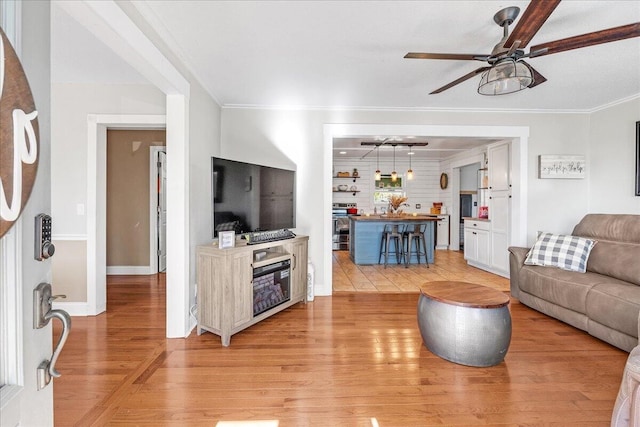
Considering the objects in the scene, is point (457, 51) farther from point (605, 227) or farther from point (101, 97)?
point (101, 97)

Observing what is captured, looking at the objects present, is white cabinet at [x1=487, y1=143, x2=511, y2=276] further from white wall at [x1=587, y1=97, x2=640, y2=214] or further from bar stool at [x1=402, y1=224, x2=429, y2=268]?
bar stool at [x1=402, y1=224, x2=429, y2=268]

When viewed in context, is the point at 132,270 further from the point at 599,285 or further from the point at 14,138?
the point at 599,285

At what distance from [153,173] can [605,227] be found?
6.11m

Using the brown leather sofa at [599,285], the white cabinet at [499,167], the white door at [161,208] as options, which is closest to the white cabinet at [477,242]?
the white cabinet at [499,167]

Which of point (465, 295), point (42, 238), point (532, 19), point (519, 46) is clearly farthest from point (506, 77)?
point (42, 238)

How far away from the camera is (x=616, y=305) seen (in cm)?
246

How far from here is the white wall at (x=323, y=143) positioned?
396cm

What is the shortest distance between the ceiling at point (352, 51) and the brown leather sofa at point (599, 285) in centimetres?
163

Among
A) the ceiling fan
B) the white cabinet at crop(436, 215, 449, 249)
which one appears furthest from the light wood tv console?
the white cabinet at crop(436, 215, 449, 249)

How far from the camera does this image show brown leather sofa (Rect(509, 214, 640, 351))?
245 cm

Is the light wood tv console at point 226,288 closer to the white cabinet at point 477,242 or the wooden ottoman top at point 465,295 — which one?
the wooden ottoman top at point 465,295

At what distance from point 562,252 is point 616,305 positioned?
35.7 inches

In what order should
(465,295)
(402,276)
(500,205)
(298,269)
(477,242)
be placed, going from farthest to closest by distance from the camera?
(477,242) < (402,276) < (500,205) < (298,269) < (465,295)

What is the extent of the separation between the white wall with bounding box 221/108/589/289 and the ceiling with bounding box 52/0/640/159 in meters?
0.21
